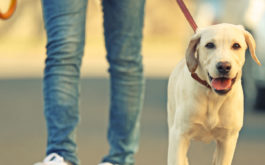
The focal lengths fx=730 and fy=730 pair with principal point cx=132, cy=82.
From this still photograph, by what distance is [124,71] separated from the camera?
15.4 feet

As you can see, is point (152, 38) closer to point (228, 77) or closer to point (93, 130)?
point (93, 130)

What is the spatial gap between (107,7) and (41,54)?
684 inches

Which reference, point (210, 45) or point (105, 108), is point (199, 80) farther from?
point (105, 108)

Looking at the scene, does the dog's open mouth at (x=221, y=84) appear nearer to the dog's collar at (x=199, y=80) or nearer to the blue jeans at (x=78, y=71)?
the dog's collar at (x=199, y=80)

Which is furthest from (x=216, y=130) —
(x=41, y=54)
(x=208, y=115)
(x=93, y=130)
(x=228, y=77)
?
(x=41, y=54)

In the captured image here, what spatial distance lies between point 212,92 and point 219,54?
266 mm

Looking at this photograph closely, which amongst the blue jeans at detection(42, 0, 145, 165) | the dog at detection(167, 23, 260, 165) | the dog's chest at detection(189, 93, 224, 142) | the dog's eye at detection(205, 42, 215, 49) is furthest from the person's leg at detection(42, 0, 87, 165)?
the dog's eye at detection(205, 42, 215, 49)

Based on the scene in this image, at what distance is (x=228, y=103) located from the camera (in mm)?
3990

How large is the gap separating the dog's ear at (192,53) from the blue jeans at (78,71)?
0.81 meters

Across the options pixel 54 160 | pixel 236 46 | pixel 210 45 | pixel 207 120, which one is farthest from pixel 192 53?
pixel 54 160

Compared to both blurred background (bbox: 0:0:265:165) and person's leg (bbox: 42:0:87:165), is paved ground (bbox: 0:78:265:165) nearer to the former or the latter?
blurred background (bbox: 0:0:265:165)

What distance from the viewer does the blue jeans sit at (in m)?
4.48

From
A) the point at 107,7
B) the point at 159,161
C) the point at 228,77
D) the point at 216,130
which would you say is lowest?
the point at 159,161

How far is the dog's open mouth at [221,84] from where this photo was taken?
3736 mm
